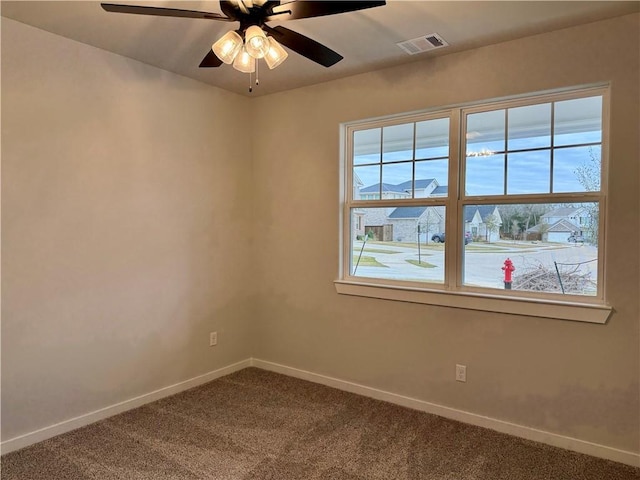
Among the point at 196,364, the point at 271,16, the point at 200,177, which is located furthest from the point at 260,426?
the point at 271,16

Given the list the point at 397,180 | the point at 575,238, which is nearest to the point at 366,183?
the point at 397,180

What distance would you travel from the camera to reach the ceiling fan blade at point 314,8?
1.65 metres

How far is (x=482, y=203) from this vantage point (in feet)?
9.56

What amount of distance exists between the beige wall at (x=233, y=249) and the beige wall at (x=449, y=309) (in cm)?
1

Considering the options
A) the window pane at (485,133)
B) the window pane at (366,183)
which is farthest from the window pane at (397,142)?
the window pane at (485,133)

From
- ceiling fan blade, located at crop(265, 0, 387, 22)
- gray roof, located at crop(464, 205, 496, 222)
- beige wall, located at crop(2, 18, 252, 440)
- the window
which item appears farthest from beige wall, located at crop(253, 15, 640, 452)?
ceiling fan blade, located at crop(265, 0, 387, 22)

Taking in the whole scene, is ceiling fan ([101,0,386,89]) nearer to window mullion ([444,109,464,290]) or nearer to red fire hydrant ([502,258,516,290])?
window mullion ([444,109,464,290])

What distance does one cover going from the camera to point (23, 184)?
→ 253 centimetres

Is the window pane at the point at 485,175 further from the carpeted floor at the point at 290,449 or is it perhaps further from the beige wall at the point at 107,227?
the beige wall at the point at 107,227

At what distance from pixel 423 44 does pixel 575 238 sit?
5.14 feet

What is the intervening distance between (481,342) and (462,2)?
6.85 ft

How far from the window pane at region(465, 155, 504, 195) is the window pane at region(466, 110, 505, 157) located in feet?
0.17

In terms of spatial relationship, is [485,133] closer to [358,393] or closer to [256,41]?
[256,41]

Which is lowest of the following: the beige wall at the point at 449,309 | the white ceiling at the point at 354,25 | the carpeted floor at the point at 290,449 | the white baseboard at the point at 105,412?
the carpeted floor at the point at 290,449
